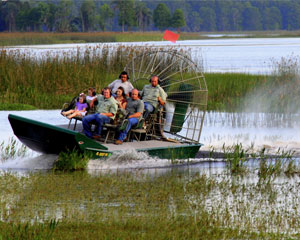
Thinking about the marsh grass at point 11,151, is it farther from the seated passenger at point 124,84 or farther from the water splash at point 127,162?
the seated passenger at point 124,84

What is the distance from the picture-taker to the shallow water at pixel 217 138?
45.3 feet

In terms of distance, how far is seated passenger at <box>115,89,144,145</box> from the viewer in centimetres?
1432

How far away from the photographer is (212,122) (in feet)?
68.1

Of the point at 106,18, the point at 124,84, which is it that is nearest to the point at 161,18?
the point at 106,18

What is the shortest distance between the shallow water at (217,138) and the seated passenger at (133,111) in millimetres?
652

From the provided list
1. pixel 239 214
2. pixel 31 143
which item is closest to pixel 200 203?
pixel 239 214

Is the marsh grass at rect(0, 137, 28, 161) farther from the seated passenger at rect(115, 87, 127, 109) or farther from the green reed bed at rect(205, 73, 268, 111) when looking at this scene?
the green reed bed at rect(205, 73, 268, 111)

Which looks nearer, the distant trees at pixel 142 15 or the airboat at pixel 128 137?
the airboat at pixel 128 137

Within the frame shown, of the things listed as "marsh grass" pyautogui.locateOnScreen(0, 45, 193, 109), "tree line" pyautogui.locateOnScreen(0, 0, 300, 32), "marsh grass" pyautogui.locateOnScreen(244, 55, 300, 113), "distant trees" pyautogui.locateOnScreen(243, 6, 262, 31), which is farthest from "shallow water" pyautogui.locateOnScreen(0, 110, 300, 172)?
"distant trees" pyautogui.locateOnScreen(243, 6, 262, 31)

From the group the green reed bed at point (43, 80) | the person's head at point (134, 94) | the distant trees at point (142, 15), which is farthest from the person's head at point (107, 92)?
the distant trees at point (142, 15)

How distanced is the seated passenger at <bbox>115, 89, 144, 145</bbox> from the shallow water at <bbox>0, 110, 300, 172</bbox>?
2.14 feet

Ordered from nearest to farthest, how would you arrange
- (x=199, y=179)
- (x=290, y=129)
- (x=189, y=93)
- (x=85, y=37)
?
(x=199, y=179)
(x=189, y=93)
(x=290, y=129)
(x=85, y=37)

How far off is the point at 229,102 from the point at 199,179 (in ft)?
38.9

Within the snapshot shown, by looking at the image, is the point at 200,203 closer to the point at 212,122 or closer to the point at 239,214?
the point at 239,214
